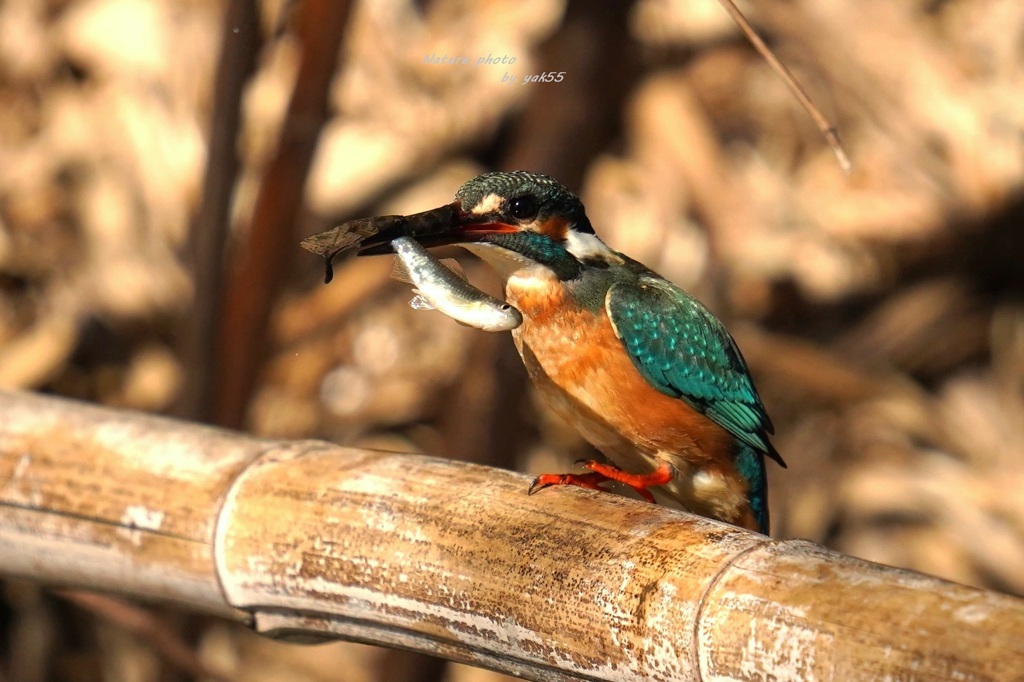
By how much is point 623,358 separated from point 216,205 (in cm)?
110

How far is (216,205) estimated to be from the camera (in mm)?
2535

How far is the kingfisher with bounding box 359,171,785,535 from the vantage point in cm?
169

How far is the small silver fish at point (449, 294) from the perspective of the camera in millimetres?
1361

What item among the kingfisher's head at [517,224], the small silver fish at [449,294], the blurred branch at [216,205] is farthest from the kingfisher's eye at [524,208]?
the blurred branch at [216,205]

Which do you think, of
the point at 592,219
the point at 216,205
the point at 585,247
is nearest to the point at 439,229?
the point at 585,247

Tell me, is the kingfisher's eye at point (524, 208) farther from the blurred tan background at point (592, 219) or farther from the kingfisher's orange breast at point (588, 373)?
the blurred tan background at point (592, 219)

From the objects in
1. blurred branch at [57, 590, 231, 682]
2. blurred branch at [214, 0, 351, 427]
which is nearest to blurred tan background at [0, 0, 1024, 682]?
blurred branch at [214, 0, 351, 427]

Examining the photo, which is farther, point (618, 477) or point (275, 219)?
point (275, 219)

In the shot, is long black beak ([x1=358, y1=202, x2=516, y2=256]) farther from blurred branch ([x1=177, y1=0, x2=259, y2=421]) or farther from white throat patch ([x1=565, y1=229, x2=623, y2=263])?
blurred branch ([x1=177, y1=0, x2=259, y2=421])

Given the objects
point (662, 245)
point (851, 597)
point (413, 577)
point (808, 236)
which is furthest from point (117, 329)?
point (851, 597)

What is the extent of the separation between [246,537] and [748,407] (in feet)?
2.52

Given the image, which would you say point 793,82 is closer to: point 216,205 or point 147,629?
point 216,205

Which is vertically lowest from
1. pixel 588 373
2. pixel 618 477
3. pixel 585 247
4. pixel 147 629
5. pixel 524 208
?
pixel 147 629

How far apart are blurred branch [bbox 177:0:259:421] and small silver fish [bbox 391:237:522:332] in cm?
108
